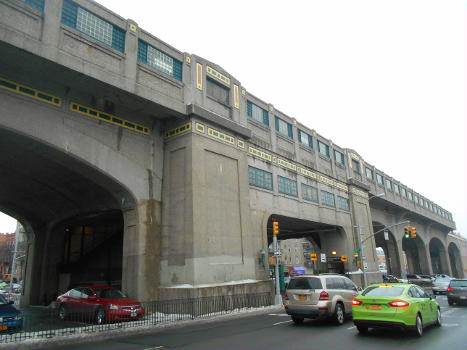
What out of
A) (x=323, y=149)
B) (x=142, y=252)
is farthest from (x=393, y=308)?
(x=323, y=149)

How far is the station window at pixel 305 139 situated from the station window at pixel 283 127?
1757 mm

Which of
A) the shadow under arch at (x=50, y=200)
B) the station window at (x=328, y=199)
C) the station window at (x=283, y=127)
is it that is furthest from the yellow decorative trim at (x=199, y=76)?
the station window at (x=328, y=199)

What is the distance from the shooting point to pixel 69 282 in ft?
89.9

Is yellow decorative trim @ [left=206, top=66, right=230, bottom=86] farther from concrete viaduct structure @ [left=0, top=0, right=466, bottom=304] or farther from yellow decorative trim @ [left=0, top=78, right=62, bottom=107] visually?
yellow decorative trim @ [left=0, top=78, right=62, bottom=107]

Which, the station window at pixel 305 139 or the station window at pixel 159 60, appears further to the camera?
the station window at pixel 305 139

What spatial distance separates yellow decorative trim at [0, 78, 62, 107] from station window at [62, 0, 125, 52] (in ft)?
11.4

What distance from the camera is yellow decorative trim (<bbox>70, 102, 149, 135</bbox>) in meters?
17.7

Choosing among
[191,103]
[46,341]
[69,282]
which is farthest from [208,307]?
[69,282]

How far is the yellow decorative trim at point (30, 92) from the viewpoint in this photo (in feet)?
50.3

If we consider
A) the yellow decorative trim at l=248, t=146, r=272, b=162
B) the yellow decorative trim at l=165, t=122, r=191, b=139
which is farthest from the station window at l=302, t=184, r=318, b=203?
the yellow decorative trim at l=165, t=122, r=191, b=139

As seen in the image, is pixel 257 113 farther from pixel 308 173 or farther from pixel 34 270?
pixel 34 270

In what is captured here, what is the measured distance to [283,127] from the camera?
103ft

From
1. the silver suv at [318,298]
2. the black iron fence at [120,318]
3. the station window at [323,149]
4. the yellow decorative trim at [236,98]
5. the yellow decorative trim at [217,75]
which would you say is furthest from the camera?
the station window at [323,149]

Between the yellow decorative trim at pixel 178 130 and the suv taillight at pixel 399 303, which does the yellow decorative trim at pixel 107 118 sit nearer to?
the yellow decorative trim at pixel 178 130
